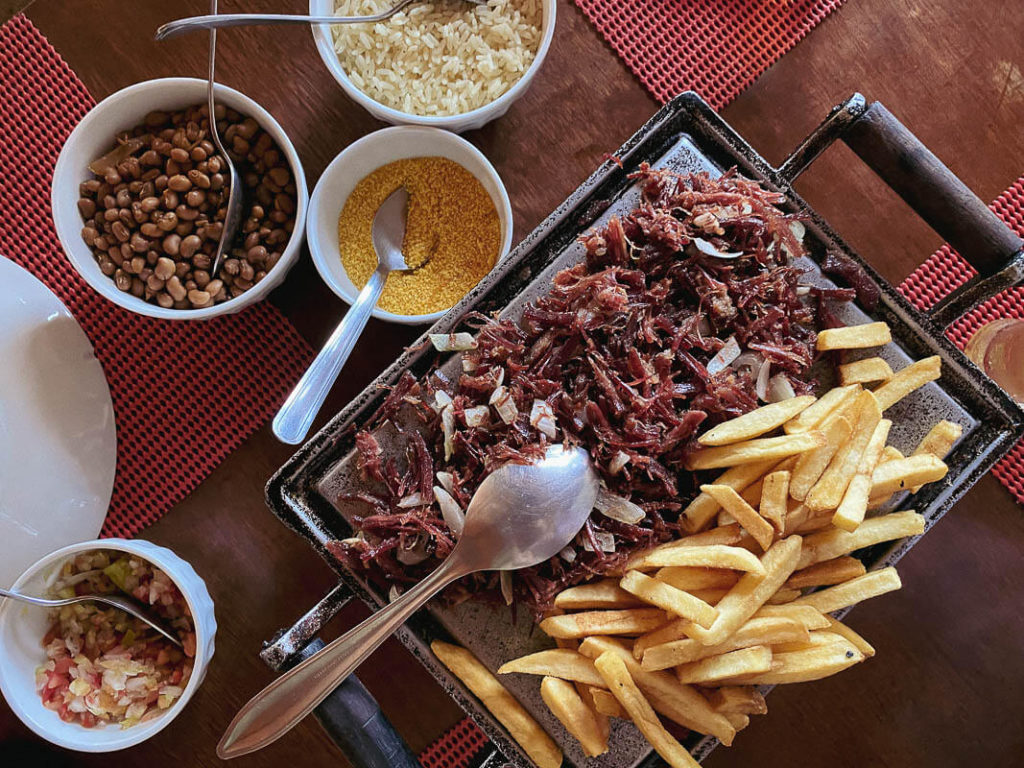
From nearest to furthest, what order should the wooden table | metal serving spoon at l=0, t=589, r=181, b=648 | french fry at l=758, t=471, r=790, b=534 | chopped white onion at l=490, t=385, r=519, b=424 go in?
french fry at l=758, t=471, r=790, b=534, chopped white onion at l=490, t=385, r=519, b=424, metal serving spoon at l=0, t=589, r=181, b=648, the wooden table

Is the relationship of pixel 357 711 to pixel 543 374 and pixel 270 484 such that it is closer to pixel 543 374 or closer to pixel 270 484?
pixel 270 484

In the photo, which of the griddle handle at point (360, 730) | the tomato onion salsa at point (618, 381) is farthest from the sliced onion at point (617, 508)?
the griddle handle at point (360, 730)

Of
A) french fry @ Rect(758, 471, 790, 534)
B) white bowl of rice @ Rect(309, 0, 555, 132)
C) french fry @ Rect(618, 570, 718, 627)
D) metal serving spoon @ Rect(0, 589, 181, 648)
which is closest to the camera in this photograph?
french fry @ Rect(618, 570, 718, 627)

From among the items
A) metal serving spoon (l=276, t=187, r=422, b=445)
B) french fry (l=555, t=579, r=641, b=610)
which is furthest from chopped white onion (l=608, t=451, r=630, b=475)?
metal serving spoon (l=276, t=187, r=422, b=445)

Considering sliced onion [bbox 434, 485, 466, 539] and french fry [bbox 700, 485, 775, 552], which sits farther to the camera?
sliced onion [bbox 434, 485, 466, 539]

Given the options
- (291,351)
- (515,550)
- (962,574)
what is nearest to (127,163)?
(291,351)

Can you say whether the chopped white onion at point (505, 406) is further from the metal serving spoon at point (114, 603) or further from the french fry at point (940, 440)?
the metal serving spoon at point (114, 603)

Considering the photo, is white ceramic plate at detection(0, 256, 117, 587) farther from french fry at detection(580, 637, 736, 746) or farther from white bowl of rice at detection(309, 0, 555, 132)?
french fry at detection(580, 637, 736, 746)
